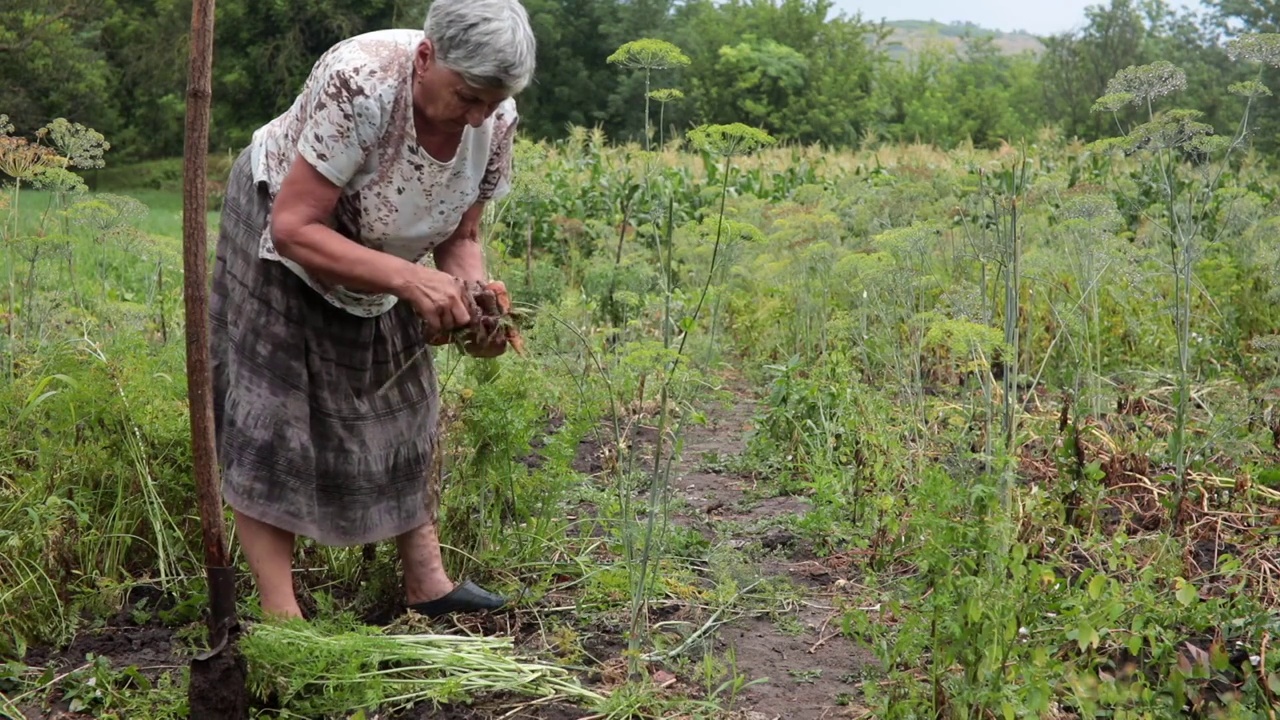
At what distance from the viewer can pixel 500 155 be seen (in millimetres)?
2998

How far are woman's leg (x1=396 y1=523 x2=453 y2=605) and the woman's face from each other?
1.07 m

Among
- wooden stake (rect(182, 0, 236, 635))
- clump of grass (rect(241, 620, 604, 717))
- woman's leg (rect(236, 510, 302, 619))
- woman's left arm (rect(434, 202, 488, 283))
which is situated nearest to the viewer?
wooden stake (rect(182, 0, 236, 635))

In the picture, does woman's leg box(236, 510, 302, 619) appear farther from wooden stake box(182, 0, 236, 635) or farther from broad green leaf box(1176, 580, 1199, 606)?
broad green leaf box(1176, 580, 1199, 606)

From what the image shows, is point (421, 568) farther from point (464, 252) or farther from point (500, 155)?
point (500, 155)

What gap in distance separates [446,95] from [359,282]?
17.3 inches

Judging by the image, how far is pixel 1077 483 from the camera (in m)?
3.49

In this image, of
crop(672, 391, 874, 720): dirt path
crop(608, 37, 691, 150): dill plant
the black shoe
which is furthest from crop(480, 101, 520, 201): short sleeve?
crop(672, 391, 874, 720): dirt path

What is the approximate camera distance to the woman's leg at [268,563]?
288 cm

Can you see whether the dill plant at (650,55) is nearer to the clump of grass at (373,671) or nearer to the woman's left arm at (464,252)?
the woman's left arm at (464,252)

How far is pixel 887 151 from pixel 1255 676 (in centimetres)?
1159

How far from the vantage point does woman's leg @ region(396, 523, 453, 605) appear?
10.2ft

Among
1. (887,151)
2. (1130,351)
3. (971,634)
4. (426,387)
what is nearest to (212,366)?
(426,387)

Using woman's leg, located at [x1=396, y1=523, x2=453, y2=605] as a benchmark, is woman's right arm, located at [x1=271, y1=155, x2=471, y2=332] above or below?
above

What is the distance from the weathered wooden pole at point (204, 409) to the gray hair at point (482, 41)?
458mm
